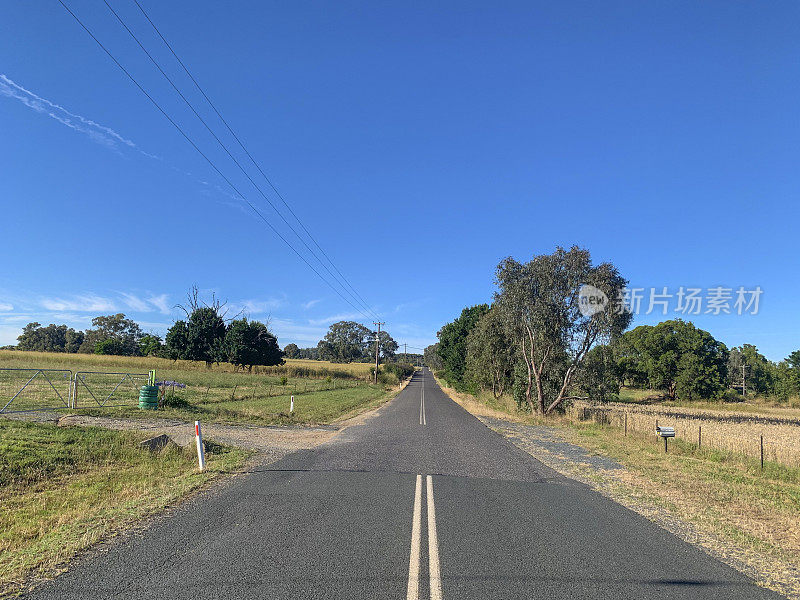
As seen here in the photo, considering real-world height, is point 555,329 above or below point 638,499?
above

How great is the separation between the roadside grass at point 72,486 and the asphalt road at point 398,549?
57 centimetres

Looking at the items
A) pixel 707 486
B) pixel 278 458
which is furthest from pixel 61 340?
pixel 707 486

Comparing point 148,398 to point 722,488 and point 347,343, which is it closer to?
point 722,488

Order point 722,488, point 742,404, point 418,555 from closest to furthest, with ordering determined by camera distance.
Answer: point 418,555 < point 722,488 < point 742,404

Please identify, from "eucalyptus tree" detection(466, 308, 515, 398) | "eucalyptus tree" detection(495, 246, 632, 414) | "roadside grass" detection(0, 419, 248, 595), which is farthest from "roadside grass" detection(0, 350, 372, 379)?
"roadside grass" detection(0, 419, 248, 595)

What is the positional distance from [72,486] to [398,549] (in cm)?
768

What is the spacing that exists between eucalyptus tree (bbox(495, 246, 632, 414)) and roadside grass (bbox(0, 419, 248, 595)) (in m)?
20.2

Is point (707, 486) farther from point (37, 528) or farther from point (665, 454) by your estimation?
point (37, 528)

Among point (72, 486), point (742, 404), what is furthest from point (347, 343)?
point (72, 486)

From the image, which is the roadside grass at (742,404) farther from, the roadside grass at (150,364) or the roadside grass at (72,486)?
the roadside grass at (72,486)

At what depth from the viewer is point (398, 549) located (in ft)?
18.7

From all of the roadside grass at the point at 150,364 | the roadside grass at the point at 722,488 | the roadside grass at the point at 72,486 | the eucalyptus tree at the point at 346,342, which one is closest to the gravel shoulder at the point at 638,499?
the roadside grass at the point at 722,488

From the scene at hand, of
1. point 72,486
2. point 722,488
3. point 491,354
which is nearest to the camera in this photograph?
point 72,486

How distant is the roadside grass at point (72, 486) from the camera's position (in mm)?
5562
